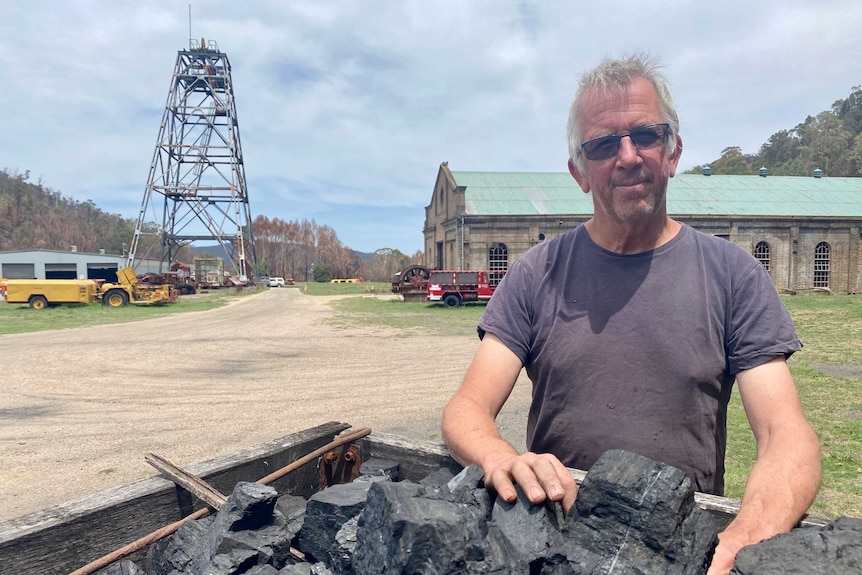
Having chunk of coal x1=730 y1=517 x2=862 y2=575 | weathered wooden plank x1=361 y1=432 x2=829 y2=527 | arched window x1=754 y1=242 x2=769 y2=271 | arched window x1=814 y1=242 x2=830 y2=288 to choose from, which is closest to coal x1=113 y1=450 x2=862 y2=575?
chunk of coal x1=730 y1=517 x2=862 y2=575

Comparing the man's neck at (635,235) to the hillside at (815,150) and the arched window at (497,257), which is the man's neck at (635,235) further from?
the hillside at (815,150)

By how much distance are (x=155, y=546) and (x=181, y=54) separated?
4924 centimetres

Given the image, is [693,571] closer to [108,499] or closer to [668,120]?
[668,120]

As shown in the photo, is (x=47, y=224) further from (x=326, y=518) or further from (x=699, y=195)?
(x=326, y=518)

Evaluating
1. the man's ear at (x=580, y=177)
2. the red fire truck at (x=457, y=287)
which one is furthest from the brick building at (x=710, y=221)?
the man's ear at (x=580, y=177)

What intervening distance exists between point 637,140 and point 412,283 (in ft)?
90.7

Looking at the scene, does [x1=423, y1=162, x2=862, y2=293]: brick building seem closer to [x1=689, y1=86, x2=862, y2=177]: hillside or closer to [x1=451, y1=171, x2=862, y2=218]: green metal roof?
[x1=451, y1=171, x2=862, y2=218]: green metal roof

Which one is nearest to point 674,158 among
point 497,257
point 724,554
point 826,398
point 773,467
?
point 773,467

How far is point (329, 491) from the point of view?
1800 mm

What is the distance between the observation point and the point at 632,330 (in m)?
1.84

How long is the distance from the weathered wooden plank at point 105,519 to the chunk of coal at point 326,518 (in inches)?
21.5

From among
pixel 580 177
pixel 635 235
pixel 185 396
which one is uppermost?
pixel 580 177

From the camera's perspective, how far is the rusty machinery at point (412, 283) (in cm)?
2836

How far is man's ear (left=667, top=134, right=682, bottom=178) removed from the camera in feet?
6.45
